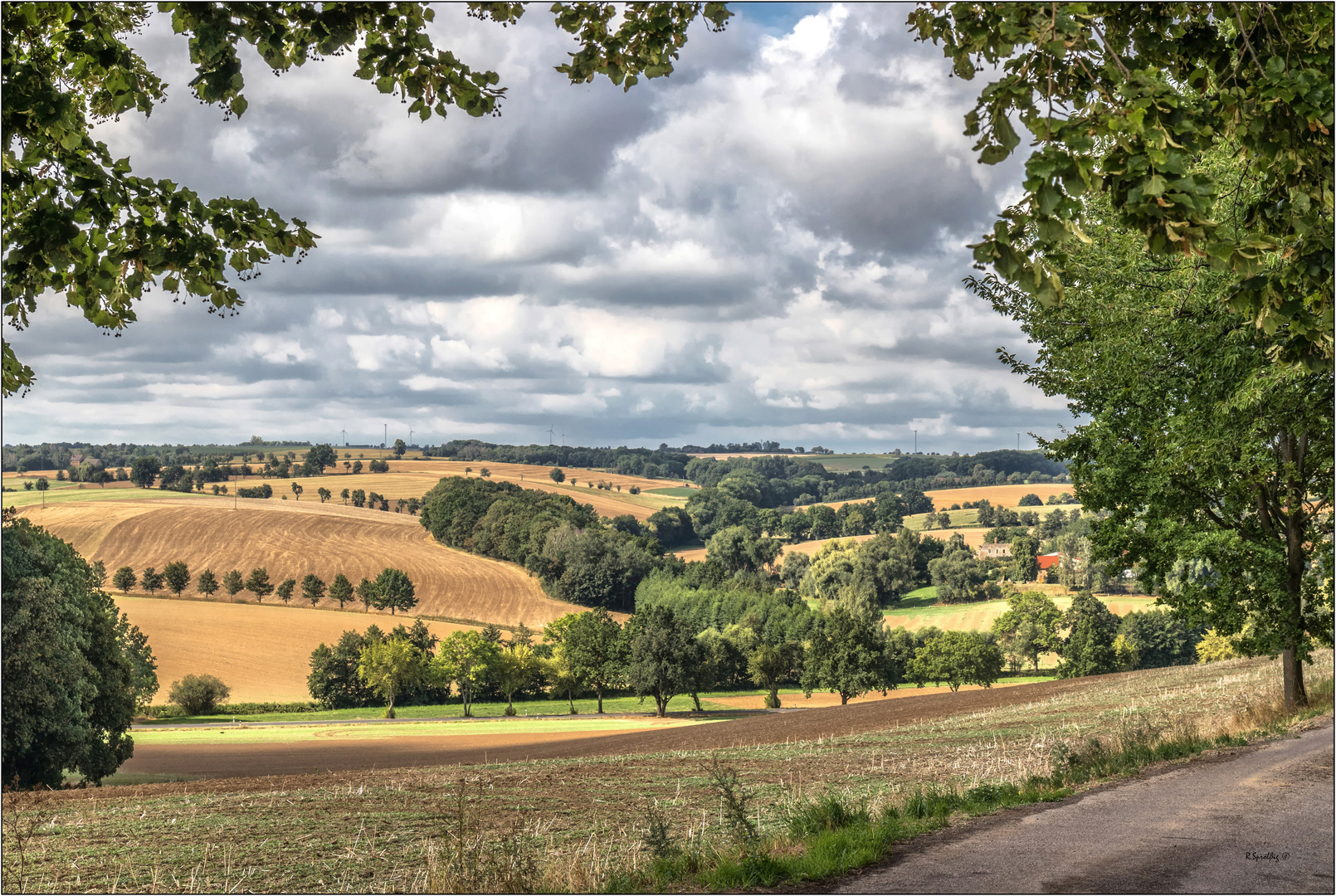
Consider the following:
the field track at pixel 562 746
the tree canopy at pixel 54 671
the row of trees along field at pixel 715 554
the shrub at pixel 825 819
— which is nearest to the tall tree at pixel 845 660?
the field track at pixel 562 746

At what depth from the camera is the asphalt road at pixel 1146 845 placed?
8.09 m

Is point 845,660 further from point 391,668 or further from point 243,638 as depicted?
point 243,638

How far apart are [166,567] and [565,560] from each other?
1916 inches

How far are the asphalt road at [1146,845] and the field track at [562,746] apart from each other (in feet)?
84.9

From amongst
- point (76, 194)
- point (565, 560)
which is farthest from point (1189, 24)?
point (565, 560)

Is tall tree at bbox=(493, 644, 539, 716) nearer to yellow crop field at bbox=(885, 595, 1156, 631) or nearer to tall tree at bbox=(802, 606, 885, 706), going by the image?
tall tree at bbox=(802, 606, 885, 706)

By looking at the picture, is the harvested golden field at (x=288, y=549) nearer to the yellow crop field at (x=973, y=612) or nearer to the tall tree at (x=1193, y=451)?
the yellow crop field at (x=973, y=612)

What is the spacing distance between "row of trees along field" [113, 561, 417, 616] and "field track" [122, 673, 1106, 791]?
159 feet

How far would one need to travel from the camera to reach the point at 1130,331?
1967cm

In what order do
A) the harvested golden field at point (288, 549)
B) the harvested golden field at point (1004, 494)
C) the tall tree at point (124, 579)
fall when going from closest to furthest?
the tall tree at point (124, 579), the harvested golden field at point (288, 549), the harvested golden field at point (1004, 494)

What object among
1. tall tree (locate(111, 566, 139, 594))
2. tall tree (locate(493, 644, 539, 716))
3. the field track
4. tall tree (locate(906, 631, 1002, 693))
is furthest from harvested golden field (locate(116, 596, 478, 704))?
tall tree (locate(906, 631, 1002, 693))

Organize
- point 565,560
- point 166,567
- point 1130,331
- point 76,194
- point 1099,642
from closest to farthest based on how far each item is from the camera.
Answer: point 76,194 < point 1130,331 < point 1099,642 < point 166,567 < point 565,560

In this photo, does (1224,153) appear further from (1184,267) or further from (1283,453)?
(1283,453)

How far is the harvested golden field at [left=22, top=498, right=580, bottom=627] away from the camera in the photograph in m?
107
